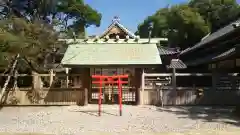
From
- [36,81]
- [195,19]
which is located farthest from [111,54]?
[195,19]

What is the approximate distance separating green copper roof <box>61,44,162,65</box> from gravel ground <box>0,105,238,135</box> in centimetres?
255

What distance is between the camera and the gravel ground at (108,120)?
43.7ft

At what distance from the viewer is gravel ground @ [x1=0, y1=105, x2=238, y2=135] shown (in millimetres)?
13305

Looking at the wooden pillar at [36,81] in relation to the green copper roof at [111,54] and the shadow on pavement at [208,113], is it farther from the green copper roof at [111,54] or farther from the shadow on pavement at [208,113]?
the shadow on pavement at [208,113]

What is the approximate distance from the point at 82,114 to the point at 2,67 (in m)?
5.43

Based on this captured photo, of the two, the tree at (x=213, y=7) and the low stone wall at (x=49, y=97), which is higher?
the tree at (x=213, y=7)

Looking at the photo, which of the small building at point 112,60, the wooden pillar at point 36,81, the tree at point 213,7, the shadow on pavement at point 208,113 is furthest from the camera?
the tree at point 213,7

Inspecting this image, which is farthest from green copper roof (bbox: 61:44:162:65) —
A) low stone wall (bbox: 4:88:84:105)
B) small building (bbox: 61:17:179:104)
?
low stone wall (bbox: 4:88:84:105)

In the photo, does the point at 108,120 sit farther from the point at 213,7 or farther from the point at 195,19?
the point at 213,7

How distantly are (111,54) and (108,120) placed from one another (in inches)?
249

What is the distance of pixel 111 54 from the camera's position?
69.4 ft

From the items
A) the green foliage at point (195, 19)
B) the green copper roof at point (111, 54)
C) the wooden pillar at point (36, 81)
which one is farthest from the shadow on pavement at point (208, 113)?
the green foliage at point (195, 19)

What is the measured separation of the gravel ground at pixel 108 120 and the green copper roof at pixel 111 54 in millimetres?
2549

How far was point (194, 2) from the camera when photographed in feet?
174
